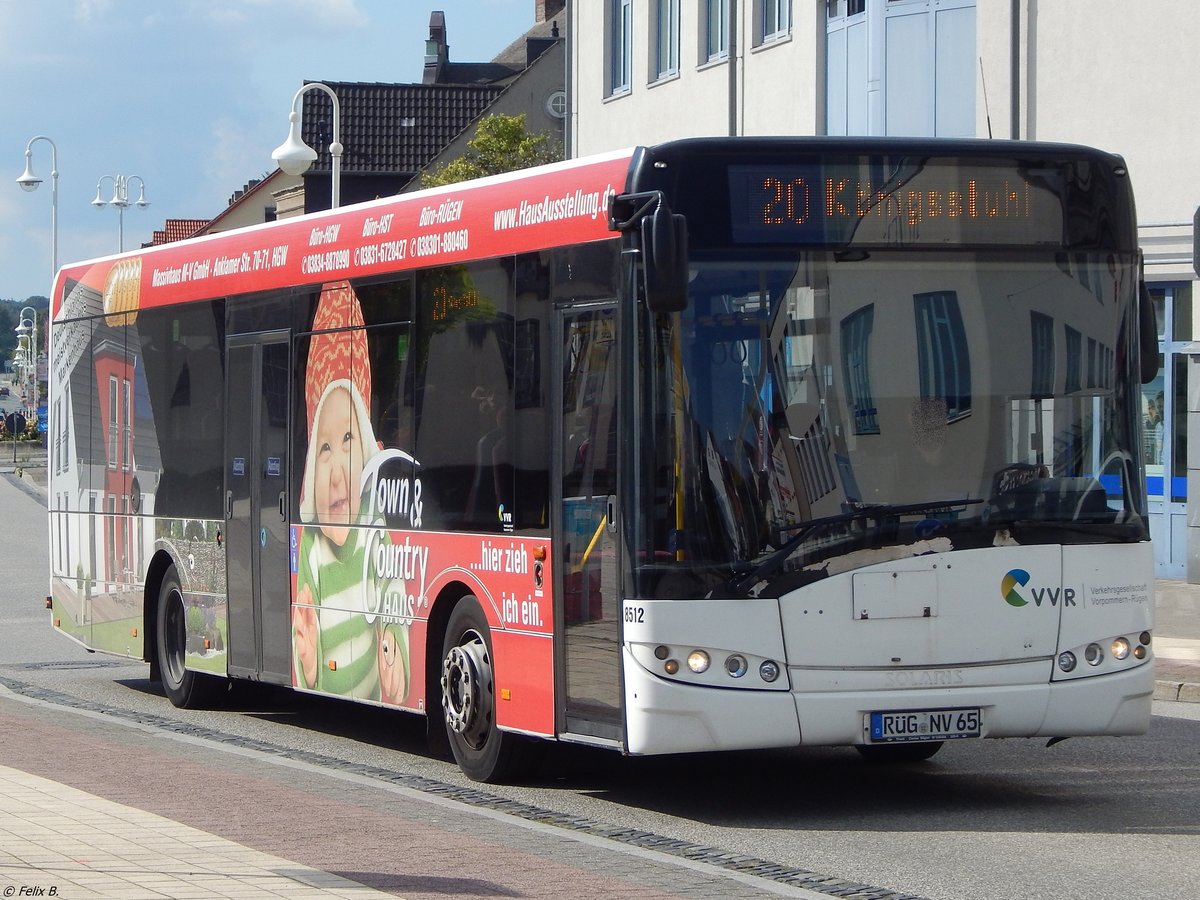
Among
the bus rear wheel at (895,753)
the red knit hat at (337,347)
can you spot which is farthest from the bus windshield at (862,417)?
the red knit hat at (337,347)

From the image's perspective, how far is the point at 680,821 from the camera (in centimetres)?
957

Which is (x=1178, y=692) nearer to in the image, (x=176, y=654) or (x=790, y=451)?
(x=790, y=451)

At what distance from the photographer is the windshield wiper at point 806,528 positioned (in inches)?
362

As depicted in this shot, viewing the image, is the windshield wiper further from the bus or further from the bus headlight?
the bus headlight

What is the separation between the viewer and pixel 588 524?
9.64 m

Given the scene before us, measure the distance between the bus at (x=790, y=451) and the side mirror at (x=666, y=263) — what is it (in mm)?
16

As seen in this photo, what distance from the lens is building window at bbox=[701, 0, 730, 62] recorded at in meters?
31.8

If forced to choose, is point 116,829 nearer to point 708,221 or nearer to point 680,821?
point 680,821

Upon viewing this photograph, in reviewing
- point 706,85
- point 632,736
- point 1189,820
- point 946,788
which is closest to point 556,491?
point 632,736

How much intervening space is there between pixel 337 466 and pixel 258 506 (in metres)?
1.23

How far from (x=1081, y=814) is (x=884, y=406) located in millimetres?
2091

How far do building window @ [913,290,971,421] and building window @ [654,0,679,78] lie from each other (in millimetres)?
24475

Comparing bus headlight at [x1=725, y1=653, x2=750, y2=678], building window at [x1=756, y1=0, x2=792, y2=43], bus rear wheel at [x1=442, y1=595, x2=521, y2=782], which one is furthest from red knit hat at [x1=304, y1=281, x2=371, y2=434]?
building window at [x1=756, y1=0, x2=792, y2=43]

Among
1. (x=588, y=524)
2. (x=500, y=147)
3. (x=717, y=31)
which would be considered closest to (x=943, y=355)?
(x=588, y=524)
